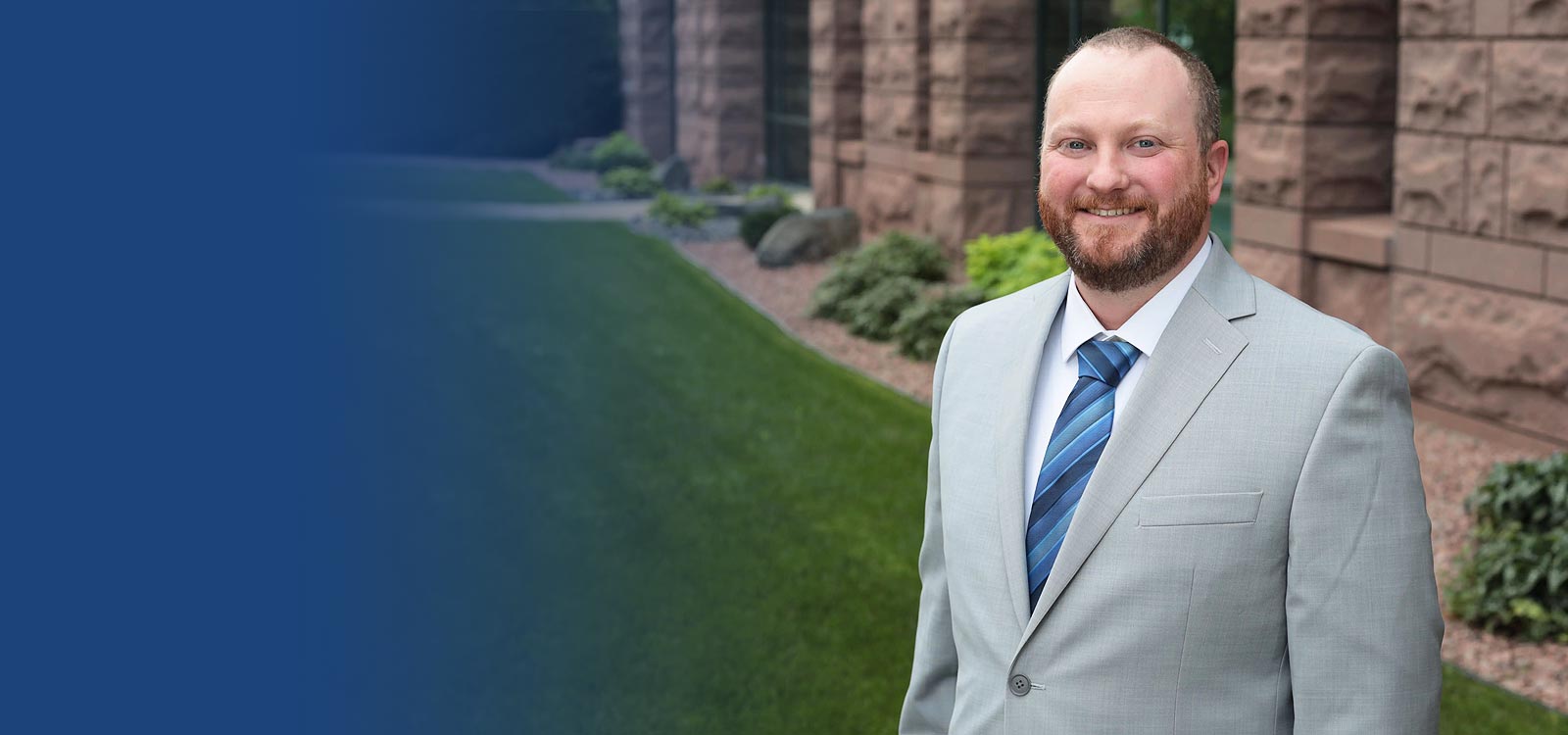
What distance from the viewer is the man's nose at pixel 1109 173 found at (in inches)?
84.6

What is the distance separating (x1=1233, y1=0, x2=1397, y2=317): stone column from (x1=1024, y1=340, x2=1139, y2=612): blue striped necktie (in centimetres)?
734

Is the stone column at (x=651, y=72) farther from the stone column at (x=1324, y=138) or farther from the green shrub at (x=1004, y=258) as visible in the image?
the stone column at (x=1324, y=138)

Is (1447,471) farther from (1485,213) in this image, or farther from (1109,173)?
(1109,173)

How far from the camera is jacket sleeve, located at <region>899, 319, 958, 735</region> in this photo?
2.63 meters

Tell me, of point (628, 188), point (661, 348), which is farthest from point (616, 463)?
point (628, 188)

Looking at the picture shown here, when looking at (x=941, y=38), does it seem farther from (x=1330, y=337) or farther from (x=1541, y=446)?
(x=1330, y=337)

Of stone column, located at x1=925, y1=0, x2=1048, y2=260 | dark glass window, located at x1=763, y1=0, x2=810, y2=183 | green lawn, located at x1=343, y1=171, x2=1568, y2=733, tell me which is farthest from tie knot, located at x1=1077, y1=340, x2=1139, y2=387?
dark glass window, located at x1=763, y1=0, x2=810, y2=183

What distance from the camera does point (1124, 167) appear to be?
215 centimetres

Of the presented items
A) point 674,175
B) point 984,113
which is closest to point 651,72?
point 674,175

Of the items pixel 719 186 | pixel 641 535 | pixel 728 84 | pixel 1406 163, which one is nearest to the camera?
pixel 641 535

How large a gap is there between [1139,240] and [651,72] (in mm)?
29766

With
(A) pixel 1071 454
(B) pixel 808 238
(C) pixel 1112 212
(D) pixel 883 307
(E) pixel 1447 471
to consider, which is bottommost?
(E) pixel 1447 471

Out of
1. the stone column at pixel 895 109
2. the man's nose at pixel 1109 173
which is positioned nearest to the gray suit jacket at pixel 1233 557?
the man's nose at pixel 1109 173

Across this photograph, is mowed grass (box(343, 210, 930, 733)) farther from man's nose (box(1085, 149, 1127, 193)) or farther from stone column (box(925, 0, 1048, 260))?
man's nose (box(1085, 149, 1127, 193))
